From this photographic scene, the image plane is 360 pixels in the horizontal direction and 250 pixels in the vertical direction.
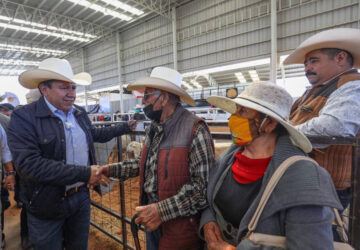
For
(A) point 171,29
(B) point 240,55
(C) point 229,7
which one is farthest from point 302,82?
(A) point 171,29

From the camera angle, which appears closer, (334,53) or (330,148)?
(330,148)

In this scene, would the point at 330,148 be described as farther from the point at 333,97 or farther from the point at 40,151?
the point at 40,151

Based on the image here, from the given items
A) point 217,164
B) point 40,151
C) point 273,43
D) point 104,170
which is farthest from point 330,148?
point 273,43

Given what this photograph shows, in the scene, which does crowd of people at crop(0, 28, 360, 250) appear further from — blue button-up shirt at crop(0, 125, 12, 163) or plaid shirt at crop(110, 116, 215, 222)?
blue button-up shirt at crop(0, 125, 12, 163)

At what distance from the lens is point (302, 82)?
1589 centimetres

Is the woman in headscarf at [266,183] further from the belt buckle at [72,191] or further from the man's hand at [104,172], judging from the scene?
the belt buckle at [72,191]

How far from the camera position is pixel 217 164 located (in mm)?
1321

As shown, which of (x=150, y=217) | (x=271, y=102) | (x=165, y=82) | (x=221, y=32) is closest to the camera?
(x=271, y=102)

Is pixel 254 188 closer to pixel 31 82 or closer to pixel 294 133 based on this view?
pixel 294 133

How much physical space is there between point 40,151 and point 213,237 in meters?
1.40

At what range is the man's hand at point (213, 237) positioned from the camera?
1123 mm

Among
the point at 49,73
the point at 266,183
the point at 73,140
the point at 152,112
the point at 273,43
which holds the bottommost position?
the point at 266,183

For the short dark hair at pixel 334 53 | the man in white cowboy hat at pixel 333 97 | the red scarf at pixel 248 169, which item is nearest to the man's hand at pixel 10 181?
the red scarf at pixel 248 169

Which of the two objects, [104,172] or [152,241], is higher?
[104,172]
